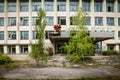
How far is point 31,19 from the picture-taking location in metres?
54.4

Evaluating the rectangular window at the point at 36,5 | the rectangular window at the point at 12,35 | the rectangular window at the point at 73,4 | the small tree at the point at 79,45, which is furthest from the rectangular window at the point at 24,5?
the small tree at the point at 79,45

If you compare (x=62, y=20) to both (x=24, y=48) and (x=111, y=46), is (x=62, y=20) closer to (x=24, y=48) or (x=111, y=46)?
(x=24, y=48)

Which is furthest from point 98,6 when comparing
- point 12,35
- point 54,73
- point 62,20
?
point 54,73

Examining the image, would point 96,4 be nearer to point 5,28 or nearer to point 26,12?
point 26,12

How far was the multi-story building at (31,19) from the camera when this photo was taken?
5441 centimetres

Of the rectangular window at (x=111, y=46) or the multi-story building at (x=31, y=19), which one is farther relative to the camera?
the rectangular window at (x=111, y=46)

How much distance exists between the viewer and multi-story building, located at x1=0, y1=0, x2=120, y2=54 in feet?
178

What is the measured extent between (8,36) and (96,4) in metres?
20.8

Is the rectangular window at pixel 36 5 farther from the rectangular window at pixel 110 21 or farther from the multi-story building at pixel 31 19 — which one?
the rectangular window at pixel 110 21

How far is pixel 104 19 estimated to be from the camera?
5572cm

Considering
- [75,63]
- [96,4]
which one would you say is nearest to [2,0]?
[96,4]

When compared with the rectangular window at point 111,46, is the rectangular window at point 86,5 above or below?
above

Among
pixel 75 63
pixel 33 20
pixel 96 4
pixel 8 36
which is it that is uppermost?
pixel 96 4

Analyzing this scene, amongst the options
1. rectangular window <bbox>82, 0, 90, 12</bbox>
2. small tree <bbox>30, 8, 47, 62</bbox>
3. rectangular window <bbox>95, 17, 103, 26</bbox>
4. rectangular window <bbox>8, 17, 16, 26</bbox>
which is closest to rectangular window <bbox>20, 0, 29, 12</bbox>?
rectangular window <bbox>8, 17, 16, 26</bbox>
